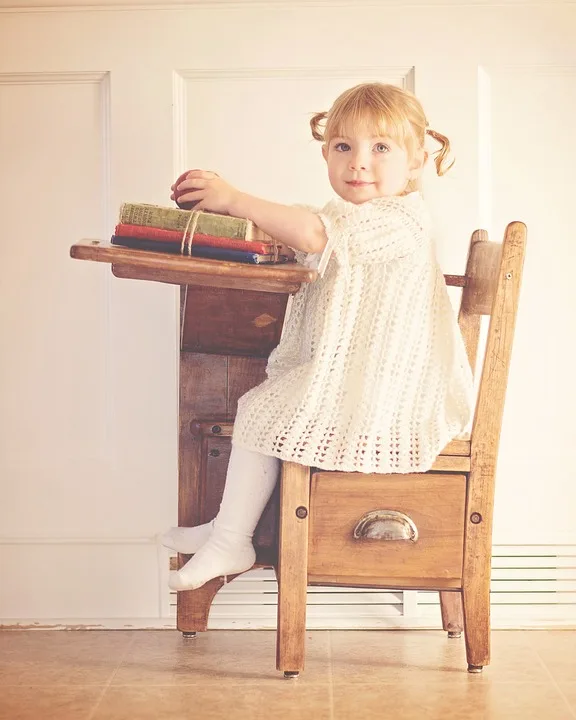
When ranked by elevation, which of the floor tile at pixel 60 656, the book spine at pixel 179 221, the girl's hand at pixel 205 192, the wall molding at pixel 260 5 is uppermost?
the wall molding at pixel 260 5

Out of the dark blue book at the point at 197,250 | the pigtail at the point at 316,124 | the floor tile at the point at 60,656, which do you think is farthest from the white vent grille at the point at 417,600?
the pigtail at the point at 316,124

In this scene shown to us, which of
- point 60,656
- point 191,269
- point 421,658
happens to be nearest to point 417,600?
point 421,658

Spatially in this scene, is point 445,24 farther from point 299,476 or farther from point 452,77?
point 299,476

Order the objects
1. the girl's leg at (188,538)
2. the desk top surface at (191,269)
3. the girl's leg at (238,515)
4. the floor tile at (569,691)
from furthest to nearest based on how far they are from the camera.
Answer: the girl's leg at (188,538), the girl's leg at (238,515), the floor tile at (569,691), the desk top surface at (191,269)

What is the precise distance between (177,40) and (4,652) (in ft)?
4.25

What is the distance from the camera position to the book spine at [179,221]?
1439mm

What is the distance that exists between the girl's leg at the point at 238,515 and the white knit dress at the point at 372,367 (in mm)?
42

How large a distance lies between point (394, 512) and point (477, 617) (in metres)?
0.23

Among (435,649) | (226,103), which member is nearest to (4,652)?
(435,649)

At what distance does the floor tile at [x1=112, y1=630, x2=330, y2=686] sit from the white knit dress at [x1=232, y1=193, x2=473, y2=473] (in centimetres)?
41

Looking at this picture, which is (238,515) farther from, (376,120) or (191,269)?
(376,120)

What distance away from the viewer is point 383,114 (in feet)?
5.26

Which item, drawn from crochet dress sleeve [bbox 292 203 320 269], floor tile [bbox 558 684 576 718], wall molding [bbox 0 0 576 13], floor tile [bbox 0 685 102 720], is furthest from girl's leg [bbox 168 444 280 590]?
wall molding [bbox 0 0 576 13]

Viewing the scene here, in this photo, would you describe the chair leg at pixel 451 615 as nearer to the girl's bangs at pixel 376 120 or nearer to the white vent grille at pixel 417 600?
the white vent grille at pixel 417 600
